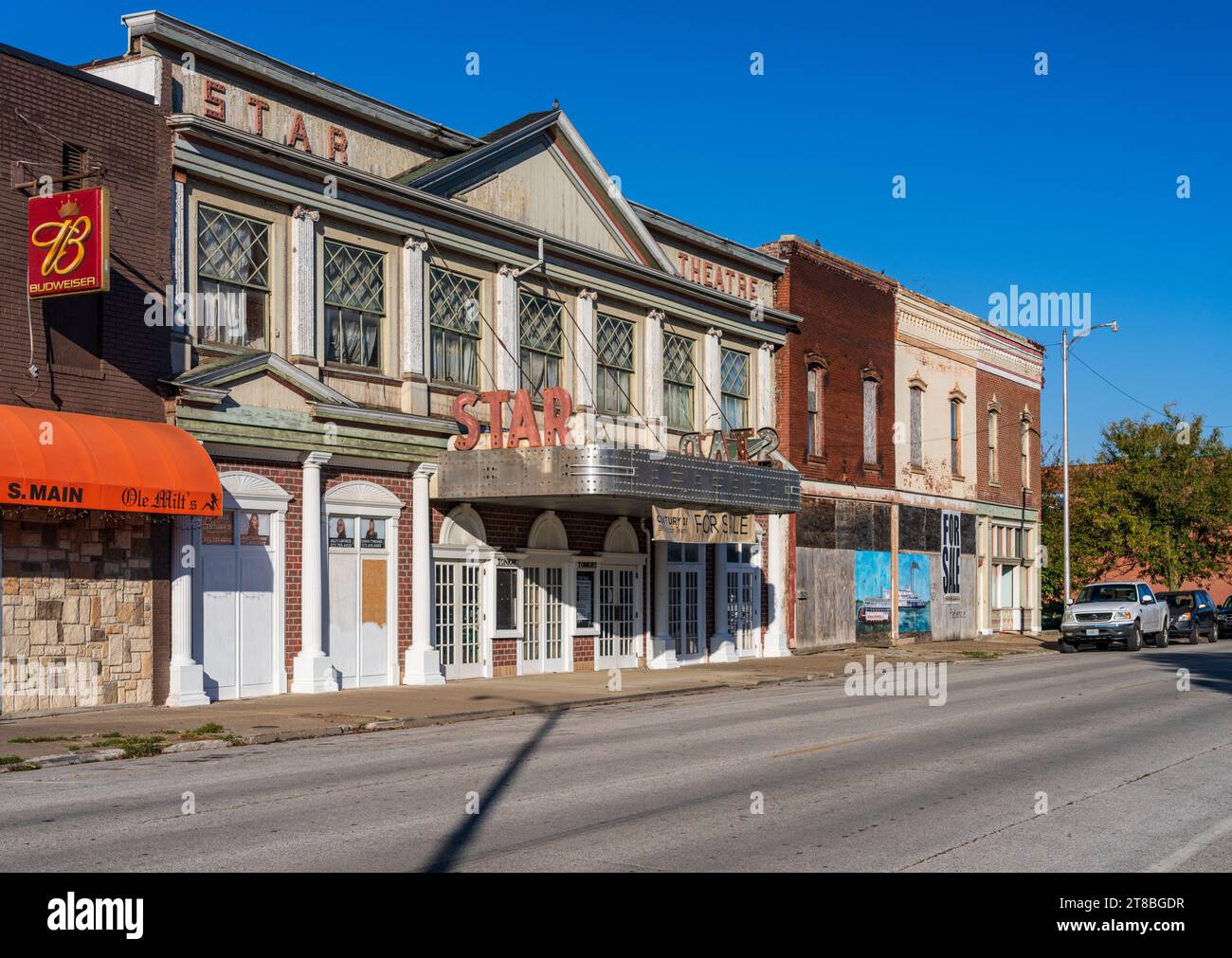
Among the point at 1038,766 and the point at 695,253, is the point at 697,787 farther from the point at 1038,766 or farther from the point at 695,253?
the point at 695,253

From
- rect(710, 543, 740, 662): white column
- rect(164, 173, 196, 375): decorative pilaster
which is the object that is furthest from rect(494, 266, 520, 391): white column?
rect(710, 543, 740, 662): white column

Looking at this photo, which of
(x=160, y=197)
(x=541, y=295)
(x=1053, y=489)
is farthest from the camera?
(x=1053, y=489)

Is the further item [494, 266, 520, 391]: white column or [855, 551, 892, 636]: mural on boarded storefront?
[855, 551, 892, 636]: mural on boarded storefront

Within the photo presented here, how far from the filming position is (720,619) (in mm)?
32844

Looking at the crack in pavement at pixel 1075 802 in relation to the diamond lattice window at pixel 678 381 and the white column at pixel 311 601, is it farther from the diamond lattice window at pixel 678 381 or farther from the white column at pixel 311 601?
the diamond lattice window at pixel 678 381

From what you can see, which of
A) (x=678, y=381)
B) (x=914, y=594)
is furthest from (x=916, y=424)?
(x=678, y=381)

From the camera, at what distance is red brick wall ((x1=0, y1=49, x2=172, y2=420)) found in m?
17.8

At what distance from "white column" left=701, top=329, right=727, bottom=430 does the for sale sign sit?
13.5 m

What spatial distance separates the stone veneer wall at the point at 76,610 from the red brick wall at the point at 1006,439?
1331 inches

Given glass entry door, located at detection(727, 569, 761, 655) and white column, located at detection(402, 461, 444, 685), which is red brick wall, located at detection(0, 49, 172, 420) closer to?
white column, located at detection(402, 461, 444, 685)

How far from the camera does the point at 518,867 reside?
27.7ft

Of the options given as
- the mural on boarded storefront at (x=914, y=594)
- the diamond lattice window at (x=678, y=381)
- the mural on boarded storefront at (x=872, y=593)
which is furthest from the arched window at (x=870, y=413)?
the diamond lattice window at (x=678, y=381)

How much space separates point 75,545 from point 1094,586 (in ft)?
98.6
